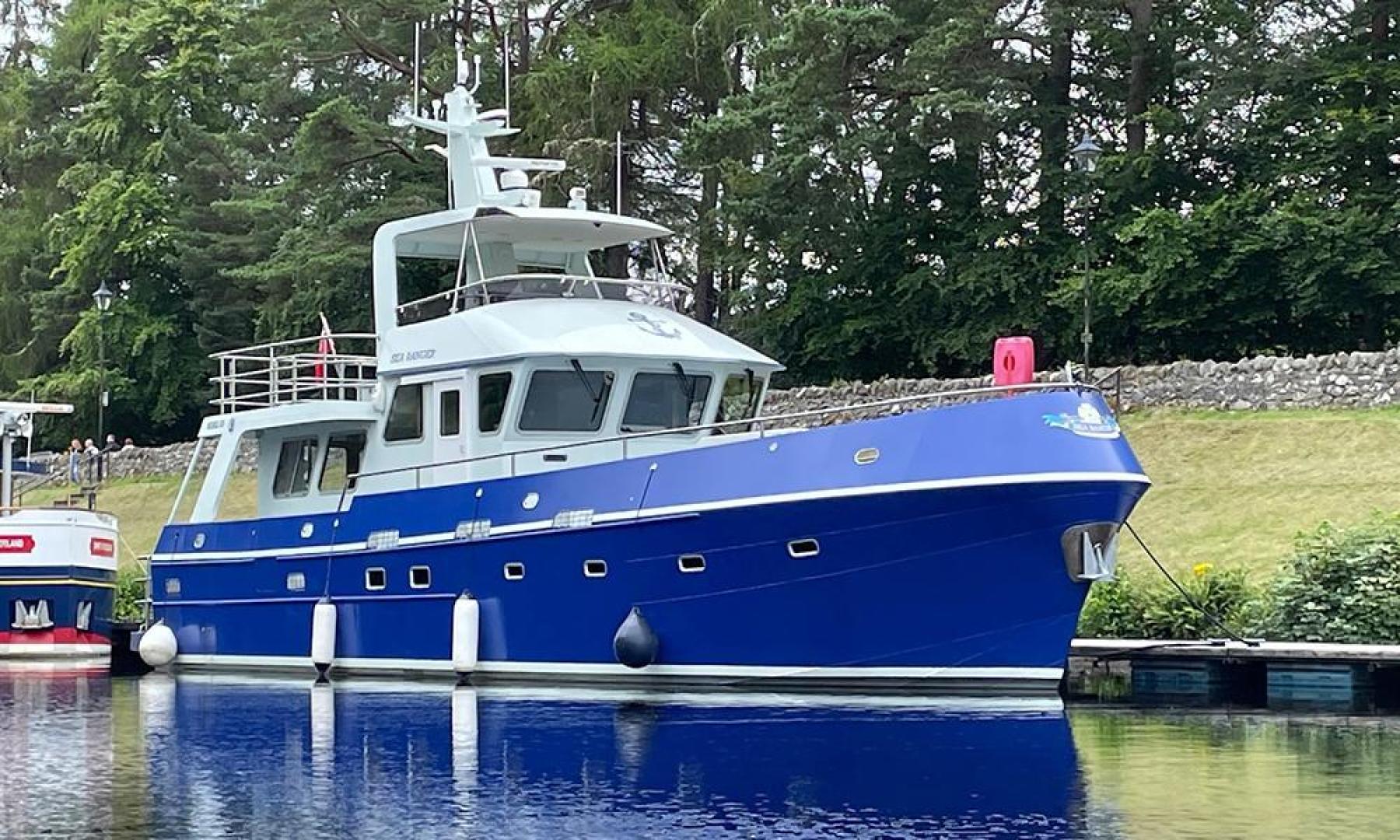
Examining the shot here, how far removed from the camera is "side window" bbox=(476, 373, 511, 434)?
63.7ft

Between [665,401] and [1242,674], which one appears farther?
[665,401]

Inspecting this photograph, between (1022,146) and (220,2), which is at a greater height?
(220,2)

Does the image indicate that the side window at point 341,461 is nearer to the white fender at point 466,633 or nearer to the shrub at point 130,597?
A: the white fender at point 466,633

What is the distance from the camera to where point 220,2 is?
47.2 meters

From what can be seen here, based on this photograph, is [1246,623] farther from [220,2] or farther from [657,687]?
[220,2]

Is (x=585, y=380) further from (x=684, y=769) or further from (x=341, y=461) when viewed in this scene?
(x=684, y=769)

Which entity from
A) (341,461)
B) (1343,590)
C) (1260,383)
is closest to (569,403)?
(341,461)

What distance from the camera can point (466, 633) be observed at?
62.4ft

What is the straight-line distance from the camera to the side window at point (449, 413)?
19875 mm

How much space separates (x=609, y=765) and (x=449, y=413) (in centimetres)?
662

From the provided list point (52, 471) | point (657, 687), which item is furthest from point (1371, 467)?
point (52, 471)

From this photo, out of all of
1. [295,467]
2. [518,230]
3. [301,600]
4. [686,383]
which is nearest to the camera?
[686,383]

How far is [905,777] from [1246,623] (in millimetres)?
7562

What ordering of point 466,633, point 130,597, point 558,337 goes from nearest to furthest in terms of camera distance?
point 466,633
point 558,337
point 130,597
